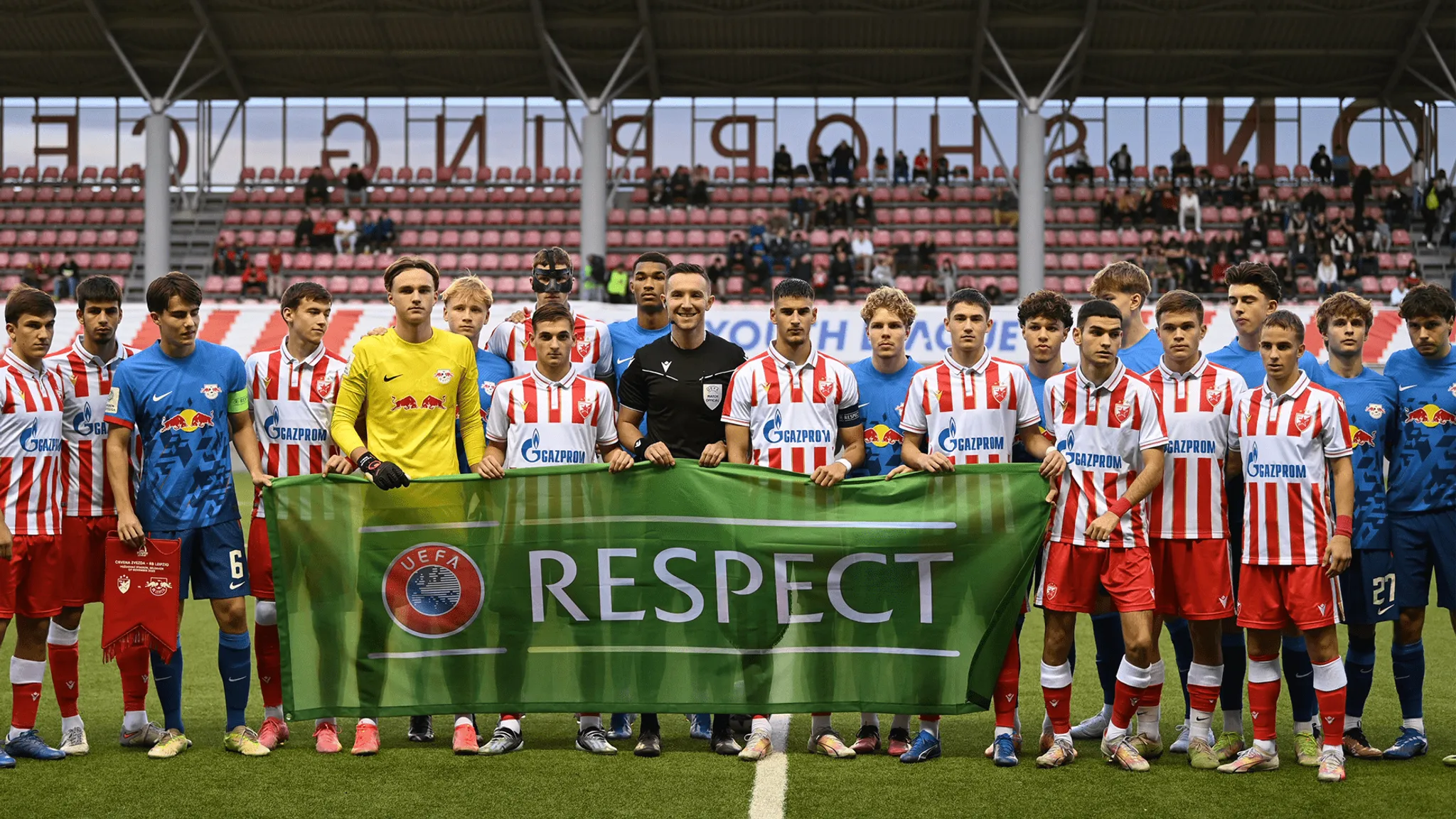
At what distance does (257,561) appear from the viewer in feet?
18.5

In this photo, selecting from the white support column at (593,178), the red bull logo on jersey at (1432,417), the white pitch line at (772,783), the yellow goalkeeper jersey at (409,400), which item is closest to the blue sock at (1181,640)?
Result: the red bull logo on jersey at (1432,417)

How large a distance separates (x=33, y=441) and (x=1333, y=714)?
525cm

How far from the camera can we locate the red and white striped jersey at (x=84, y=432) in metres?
5.56

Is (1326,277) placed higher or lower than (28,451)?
higher

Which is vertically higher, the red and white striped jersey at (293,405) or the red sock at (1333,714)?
the red and white striped jersey at (293,405)

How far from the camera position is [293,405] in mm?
5695

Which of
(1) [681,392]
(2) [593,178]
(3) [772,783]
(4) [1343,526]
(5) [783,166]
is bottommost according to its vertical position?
(3) [772,783]

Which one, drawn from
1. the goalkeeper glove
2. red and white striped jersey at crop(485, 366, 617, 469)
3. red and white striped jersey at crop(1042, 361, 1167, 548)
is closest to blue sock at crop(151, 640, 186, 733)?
the goalkeeper glove

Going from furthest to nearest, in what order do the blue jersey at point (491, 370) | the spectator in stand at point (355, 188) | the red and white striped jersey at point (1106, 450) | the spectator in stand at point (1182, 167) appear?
the spectator in stand at point (355, 188), the spectator in stand at point (1182, 167), the blue jersey at point (491, 370), the red and white striped jersey at point (1106, 450)

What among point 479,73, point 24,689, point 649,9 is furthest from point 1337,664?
point 479,73

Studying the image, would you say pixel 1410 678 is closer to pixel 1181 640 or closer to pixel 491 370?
pixel 1181 640

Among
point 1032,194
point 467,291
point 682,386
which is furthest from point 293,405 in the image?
point 1032,194

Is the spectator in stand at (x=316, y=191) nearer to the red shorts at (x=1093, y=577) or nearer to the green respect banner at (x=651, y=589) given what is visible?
the green respect banner at (x=651, y=589)

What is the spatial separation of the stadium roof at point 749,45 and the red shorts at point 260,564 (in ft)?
62.8
